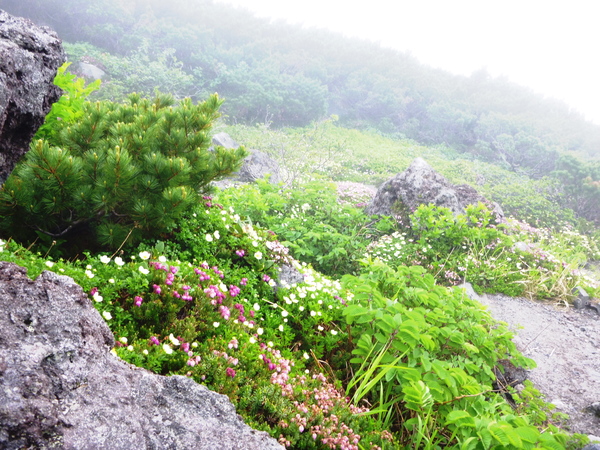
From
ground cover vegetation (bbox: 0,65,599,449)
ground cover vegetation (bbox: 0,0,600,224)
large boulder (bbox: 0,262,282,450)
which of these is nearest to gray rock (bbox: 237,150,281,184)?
ground cover vegetation (bbox: 0,65,599,449)

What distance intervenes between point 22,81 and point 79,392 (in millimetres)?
2359

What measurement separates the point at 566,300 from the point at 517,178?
13.7m

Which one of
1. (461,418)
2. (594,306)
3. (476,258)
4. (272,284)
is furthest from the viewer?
(476,258)

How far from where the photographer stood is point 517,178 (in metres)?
18.0

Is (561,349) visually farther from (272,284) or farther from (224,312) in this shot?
(224,312)

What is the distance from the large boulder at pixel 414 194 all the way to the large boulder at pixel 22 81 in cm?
729

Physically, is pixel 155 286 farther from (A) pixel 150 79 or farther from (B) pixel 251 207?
(A) pixel 150 79

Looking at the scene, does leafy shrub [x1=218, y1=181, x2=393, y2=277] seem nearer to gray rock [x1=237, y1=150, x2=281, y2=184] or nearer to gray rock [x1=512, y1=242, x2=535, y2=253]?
gray rock [x1=512, y1=242, x2=535, y2=253]

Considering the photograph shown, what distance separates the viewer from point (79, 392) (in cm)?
133

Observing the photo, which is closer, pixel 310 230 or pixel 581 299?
pixel 310 230

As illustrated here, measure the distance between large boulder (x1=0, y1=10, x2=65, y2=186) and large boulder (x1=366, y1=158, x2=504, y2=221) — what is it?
729 cm

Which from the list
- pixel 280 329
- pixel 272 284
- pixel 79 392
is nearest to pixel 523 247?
pixel 272 284

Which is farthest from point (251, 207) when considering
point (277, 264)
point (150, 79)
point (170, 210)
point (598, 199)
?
point (150, 79)

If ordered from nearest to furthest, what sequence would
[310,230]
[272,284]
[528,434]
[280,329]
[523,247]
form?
[528,434] → [280,329] → [272,284] → [310,230] → [523,247]
